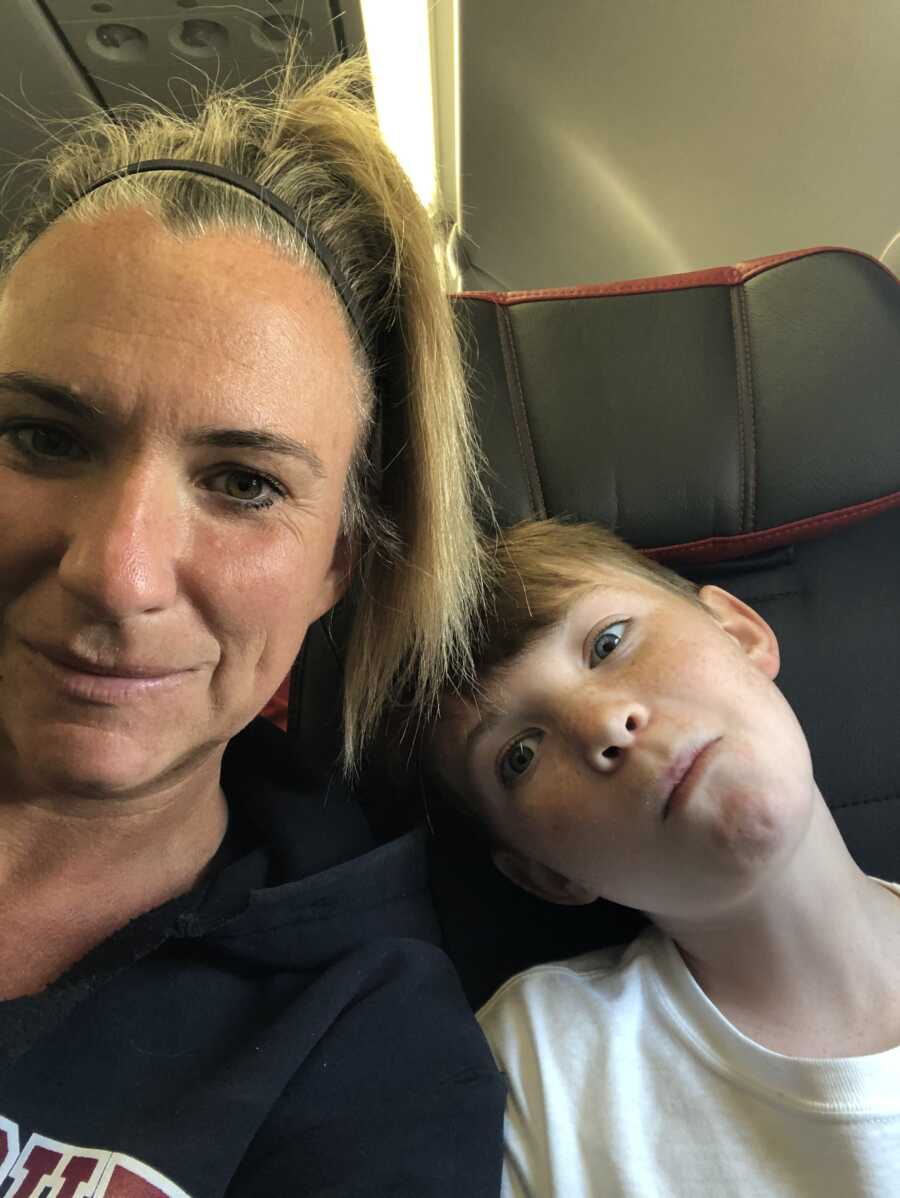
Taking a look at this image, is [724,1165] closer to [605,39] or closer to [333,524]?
[333,524]

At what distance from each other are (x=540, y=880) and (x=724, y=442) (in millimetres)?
590

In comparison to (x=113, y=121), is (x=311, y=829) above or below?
below

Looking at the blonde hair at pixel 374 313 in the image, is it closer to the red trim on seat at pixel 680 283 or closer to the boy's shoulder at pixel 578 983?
the red trim on seat at pixel 680 283

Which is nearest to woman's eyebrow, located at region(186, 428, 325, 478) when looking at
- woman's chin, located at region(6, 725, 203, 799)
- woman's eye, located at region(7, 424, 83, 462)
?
woman's eye, located at region(7, 424, 83, 462)

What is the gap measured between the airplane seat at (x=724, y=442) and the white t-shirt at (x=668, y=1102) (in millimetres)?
151

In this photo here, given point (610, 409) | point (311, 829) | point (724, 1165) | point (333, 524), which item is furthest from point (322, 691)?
point (724, 1165)

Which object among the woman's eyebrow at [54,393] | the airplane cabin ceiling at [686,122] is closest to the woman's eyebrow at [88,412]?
the woman's eyebrow at [54,393]

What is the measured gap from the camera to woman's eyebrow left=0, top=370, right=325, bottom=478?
0.70 meters

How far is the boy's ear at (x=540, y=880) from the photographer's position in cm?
101

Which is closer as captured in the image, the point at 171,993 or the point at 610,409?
the point at 171,993

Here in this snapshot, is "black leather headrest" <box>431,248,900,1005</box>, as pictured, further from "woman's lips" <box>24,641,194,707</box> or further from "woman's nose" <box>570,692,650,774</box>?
"woman's lips" <box>24,641,194,707</box>

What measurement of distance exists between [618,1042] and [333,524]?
2.04ft

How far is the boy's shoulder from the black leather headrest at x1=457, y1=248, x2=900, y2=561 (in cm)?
49

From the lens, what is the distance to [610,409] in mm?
1132
